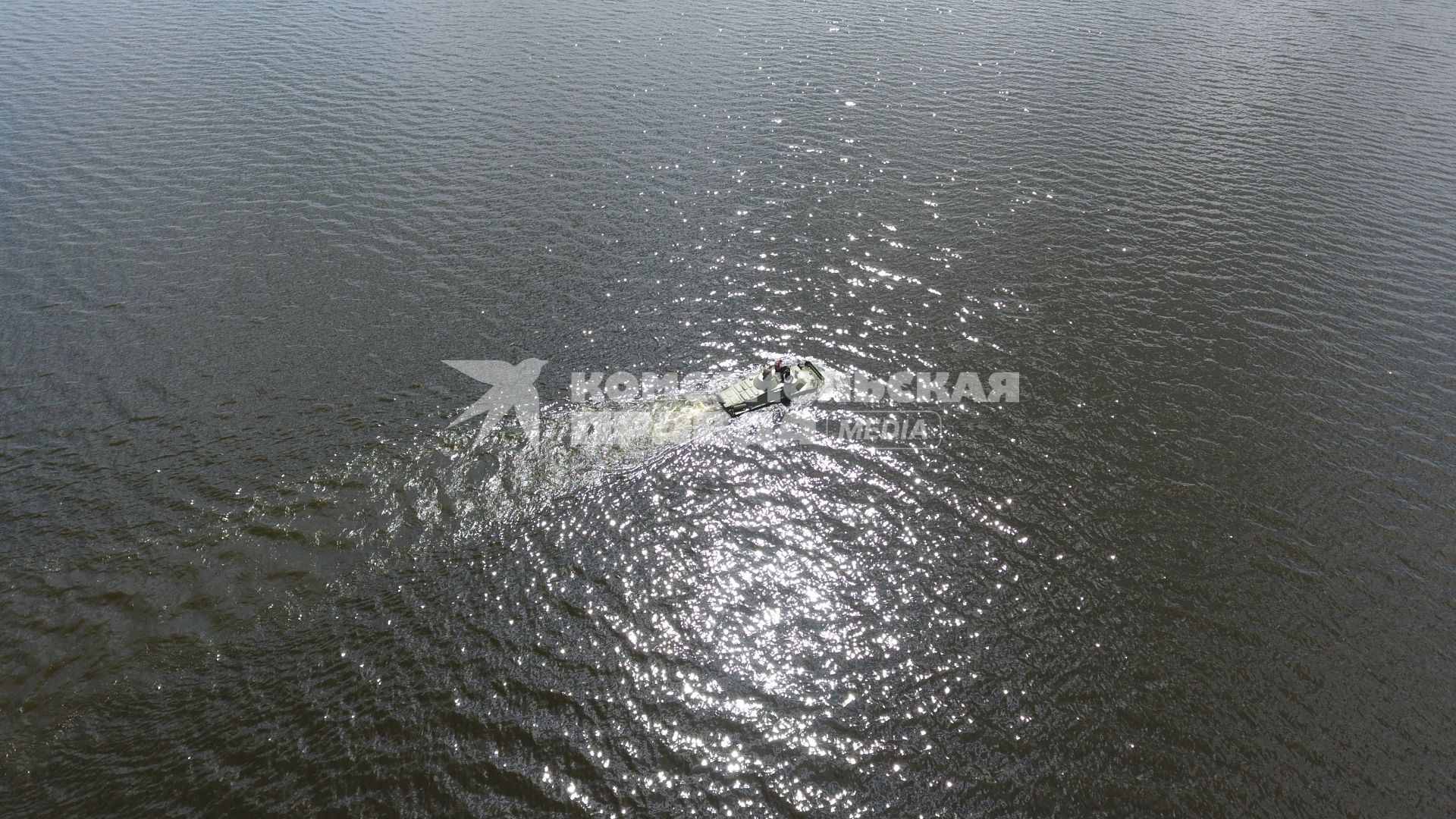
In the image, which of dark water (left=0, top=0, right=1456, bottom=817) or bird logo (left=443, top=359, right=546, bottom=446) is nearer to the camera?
dark water (left=0, top=0, right=1456, bottom=817)

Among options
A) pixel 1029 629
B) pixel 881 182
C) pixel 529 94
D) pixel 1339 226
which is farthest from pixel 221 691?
pixel 1339 226

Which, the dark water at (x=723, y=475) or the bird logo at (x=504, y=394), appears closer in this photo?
the dark water at (x=723, y=475)

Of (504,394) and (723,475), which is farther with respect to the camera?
(504,394)

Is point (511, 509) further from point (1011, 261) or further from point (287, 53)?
point (287, 53)
